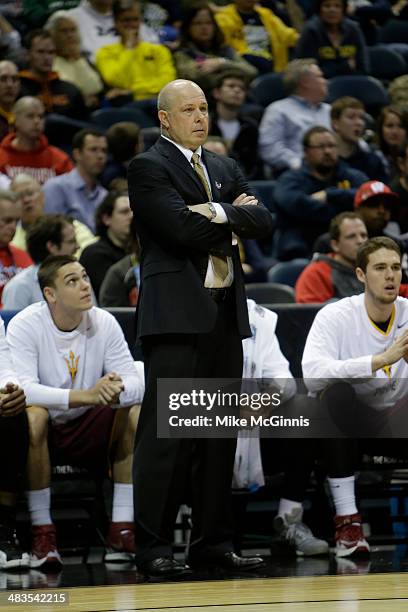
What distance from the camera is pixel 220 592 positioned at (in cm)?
421

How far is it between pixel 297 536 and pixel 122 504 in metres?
0.75

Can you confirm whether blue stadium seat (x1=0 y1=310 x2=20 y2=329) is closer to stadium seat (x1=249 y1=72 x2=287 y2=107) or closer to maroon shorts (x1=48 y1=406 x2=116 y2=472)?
maroon shorts (x1=48 y1=406 x2=116 y2=472)

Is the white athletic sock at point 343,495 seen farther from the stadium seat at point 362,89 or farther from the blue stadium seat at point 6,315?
the stadium seat at point 362,89

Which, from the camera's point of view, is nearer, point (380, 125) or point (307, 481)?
point (307, 481)

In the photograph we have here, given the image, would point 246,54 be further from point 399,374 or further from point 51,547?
point 51,547

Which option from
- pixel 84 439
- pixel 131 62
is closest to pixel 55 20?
pixel 131 62

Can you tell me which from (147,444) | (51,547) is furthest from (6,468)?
(147,444)

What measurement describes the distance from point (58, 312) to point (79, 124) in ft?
13.5

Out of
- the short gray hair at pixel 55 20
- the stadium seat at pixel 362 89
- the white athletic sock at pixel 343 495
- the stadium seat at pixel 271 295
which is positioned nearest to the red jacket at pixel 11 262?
the stadium seat at pixel 271 295

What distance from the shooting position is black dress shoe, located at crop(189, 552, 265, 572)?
4.67 metres

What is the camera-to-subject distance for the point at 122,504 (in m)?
5.22

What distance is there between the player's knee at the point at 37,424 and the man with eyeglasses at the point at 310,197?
3.46m

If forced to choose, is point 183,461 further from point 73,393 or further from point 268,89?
point 268,89

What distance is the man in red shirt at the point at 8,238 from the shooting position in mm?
6766
